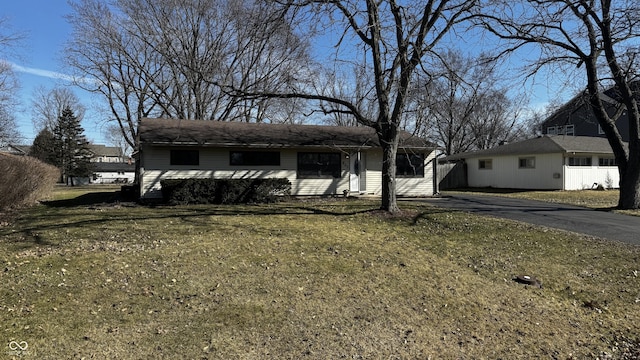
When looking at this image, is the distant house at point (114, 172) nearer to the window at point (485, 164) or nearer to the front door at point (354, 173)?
the window at point (485, 164)

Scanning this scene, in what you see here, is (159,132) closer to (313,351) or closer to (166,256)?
(166,256)

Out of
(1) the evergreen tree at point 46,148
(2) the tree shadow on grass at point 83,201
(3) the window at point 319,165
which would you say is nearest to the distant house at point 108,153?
(1) the evergreen tree at point 46,148

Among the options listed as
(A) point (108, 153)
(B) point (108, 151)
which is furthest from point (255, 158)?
(B) point (108, 151)

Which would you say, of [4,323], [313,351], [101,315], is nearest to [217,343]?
[313,351]

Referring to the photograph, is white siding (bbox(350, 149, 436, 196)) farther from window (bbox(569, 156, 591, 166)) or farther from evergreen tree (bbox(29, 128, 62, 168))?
evergreen tree (bbox(29, 128, 62, 168))

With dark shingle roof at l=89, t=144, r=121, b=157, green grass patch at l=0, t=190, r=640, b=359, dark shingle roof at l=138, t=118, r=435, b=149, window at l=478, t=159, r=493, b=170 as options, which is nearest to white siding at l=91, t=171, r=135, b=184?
dark shingle roof at l=89, t=144, r=121, b=157

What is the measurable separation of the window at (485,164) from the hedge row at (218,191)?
63.2 ft

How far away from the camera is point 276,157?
54.1 ft

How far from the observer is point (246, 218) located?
1079 centimetres

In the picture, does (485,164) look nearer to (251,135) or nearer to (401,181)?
(401,181)

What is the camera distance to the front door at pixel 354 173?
1747 centimetres

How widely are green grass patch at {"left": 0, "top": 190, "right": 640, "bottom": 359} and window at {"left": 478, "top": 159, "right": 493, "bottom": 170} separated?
794 inches

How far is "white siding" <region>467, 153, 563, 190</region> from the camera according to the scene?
2356 cm

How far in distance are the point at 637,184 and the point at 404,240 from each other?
11581mm
